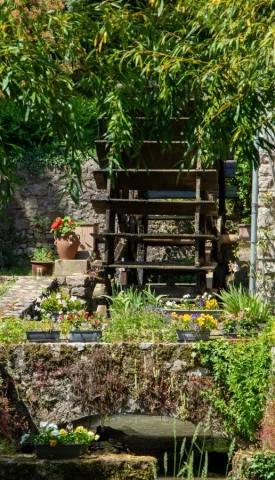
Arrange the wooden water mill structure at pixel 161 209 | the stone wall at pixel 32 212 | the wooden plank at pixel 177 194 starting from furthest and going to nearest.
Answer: the stone wall at pixel 32 212 → the wooden plank at pixel 177 194 → the wooden water mill structure at pixel 161 209

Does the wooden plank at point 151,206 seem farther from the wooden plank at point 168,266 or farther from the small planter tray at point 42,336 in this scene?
the small planter tray at point 42,336

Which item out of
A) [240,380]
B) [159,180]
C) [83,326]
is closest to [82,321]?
[83,326]

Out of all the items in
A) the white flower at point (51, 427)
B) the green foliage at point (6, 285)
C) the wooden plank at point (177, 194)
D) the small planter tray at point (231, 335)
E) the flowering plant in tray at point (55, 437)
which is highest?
the wooden plank at point (177, 194)

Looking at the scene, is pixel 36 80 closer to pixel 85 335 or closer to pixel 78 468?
pixel 85 335

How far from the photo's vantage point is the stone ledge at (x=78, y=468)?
23.5 ft

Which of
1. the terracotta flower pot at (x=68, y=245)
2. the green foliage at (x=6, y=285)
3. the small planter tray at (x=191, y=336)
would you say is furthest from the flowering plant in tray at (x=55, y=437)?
the terracotta flower pot at (x=68, y=245)

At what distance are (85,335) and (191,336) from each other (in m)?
0.85

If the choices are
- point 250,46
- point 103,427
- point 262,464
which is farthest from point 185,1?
A: point 103,427

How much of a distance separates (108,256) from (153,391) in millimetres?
3560

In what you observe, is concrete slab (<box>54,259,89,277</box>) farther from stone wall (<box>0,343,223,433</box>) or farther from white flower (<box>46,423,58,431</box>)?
white flower (<box>46,423,58,431</box>)

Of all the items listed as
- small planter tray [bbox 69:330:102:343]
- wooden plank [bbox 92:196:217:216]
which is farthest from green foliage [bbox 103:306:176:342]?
wooden plank [bbox 92:196:217:216]

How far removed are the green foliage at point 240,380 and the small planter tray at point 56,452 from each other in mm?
1150

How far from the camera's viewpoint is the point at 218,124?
5531 millimetres

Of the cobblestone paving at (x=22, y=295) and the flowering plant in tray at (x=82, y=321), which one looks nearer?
the flowering plant in tray at (x=82, y=321)
